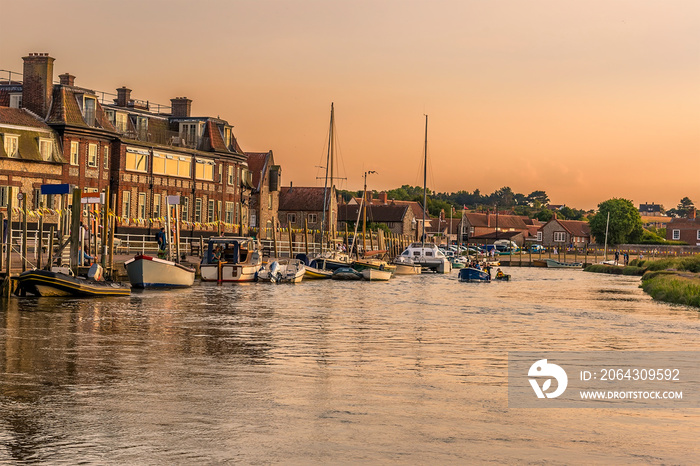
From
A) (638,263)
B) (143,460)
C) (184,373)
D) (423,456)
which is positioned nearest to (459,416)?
(423,456)

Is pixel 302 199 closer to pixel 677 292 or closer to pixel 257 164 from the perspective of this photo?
pixel 257 164

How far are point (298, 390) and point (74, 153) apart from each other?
5560 cm

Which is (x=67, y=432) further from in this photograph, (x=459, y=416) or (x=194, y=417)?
(x=459, y=416)

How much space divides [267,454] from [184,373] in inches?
294

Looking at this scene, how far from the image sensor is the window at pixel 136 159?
73250 mm

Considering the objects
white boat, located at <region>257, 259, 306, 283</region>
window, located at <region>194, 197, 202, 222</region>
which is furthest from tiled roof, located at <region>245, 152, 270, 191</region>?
white boat, located at <region>257, 259, 306, 283</region>

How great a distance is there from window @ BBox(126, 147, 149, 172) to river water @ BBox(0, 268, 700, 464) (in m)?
38.6

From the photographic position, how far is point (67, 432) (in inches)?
520

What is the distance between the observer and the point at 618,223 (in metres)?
167

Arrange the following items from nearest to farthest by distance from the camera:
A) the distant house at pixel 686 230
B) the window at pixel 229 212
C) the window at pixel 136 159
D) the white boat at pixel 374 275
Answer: the white boat at pixel 374 275, the window at pixel 136 159, the window at pixel 229 212, the distant house at pixel 686 230

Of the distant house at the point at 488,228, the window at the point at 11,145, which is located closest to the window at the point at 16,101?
the window at the point at 11,145

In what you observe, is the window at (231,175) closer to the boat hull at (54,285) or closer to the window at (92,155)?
the window at (92,155)

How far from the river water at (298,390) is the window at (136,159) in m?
38.6

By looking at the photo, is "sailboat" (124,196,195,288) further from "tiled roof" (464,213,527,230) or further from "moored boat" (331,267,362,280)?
"tiled roof" (464,213,527,230)
